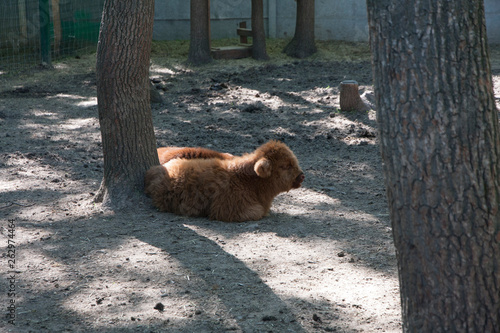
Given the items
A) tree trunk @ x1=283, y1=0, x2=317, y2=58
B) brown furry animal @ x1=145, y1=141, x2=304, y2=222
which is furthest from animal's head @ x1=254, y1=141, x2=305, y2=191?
tree trunk @ x1=283, y1=0, x2=317, y2=58

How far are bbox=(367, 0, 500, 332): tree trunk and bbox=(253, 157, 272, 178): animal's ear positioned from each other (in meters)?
2.76

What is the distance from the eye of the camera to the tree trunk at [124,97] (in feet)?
17.7

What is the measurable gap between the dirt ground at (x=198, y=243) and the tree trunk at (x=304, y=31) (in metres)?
5.39

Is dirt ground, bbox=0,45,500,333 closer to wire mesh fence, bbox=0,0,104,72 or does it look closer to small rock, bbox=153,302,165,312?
small rock, bbox=153,302,165,312

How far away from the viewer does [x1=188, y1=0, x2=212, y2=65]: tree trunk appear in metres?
13.6

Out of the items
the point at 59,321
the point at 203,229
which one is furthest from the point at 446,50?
the point at 203,229

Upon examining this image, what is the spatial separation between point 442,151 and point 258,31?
1239 centimetres

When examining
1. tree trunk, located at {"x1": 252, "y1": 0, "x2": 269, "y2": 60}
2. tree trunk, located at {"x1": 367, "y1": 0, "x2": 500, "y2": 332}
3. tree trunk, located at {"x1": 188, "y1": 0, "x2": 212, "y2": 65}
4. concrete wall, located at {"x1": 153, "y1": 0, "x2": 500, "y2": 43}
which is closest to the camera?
tree trunk, located at {"x1": 367, "y1": 0, "x2": 500, "y2": 332}

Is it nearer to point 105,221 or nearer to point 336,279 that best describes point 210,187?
point 105,221

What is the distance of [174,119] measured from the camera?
9477 mm

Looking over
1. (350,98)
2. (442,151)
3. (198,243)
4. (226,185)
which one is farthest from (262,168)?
(350,98)

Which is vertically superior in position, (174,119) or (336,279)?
(174,119)

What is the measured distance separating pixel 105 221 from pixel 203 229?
3.17 feet

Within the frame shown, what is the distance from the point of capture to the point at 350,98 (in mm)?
9562
